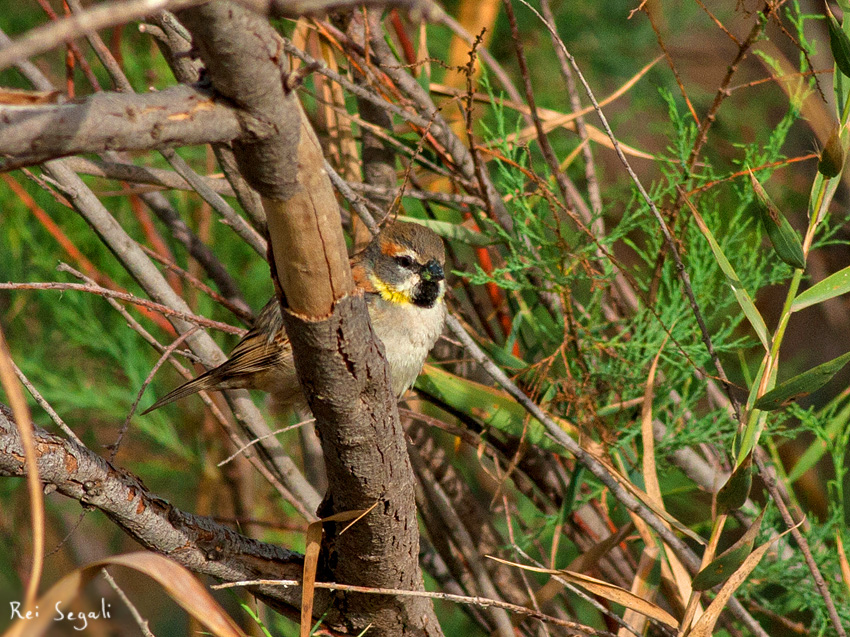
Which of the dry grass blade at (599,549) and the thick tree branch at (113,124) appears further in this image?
the dry grass blade at (599,549)

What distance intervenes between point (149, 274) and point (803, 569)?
2.03 meters

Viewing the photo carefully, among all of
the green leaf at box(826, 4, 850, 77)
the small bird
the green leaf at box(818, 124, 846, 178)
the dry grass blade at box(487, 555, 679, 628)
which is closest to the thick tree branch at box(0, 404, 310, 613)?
the dry grass blade at box(487, 555, 679, 628)

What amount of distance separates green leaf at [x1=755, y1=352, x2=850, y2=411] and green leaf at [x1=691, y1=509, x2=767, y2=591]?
22 centimetres

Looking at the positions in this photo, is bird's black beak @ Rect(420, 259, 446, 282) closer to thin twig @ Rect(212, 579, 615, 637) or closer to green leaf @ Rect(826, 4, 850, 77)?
thin twig @ Rect(212, 579, 615, 637)

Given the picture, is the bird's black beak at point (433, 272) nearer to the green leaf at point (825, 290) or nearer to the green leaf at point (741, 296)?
the green leaf at point (741, 296)

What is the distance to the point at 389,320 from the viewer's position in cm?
249

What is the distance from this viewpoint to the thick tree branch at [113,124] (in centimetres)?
76

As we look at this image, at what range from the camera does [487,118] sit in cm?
385

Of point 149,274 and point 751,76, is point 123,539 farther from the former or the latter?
point 751,76

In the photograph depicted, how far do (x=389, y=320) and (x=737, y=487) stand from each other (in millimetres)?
1192

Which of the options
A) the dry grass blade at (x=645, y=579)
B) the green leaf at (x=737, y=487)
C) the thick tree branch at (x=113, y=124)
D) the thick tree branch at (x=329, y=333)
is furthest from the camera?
the dry grass blade at (x=645, y=579)

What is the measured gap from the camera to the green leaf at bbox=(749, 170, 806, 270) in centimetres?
160

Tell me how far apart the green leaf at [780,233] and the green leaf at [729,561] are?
495mm

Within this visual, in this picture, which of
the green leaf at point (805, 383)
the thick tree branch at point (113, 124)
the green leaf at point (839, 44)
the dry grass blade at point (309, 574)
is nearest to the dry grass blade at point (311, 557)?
the dry grass blade at point (309, 574)
